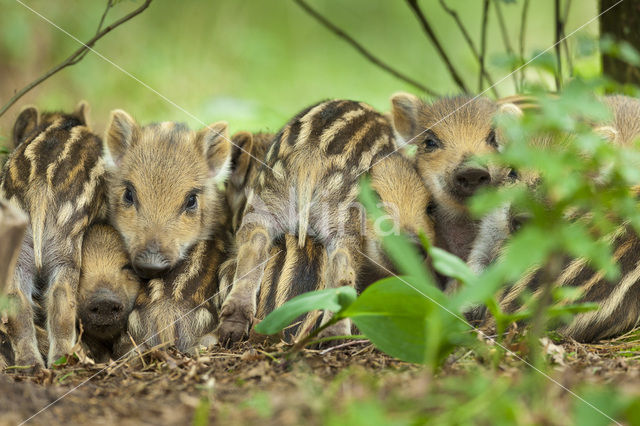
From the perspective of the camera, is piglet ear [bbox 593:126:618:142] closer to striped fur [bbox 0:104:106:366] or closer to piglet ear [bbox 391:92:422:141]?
piglet ear [bbox 391:92:422:141]

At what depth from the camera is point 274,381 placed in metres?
2.62

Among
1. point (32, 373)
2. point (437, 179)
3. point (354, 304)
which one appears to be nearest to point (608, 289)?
point (437, 179)

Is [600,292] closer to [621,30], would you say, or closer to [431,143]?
[431,143]

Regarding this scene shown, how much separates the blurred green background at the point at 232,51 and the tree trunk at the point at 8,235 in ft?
16.7

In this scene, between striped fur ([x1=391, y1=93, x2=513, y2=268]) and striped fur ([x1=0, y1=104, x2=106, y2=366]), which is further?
striped fur ([x1=391, y1=93, x2=513, y2=268])

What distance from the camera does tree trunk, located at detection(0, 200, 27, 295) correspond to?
2535 mm

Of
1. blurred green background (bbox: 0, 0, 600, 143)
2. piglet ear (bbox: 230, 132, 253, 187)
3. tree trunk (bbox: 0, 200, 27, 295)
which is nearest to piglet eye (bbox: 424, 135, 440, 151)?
piglet ear (bbox: 230, 132, 253, 187)

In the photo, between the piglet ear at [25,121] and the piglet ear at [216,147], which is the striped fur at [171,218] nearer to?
the piglet ear at [216,147]

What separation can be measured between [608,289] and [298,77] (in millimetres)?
7426

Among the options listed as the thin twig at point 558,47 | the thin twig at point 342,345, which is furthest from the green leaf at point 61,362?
the thin twig at point 558,47

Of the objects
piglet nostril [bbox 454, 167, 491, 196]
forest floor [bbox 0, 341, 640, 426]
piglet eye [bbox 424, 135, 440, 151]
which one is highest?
piglet eye [bbox 424, 135, 440, 151]

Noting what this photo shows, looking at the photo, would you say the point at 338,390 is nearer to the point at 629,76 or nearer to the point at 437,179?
the point at 437,179

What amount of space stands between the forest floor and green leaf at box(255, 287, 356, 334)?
0.16 meters

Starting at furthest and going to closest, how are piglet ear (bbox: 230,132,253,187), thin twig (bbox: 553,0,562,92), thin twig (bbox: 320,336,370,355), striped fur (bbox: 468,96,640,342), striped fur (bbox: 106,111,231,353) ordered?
thin twig (bbox: 553,0,562,92)
piglet ear (bbox: 230,132,253,187)
striped fur (bbox: 106,111,231,353)
striped fur (bbox: 468,96,640,342)
thin twig (bbox: 320,336,370,355)
